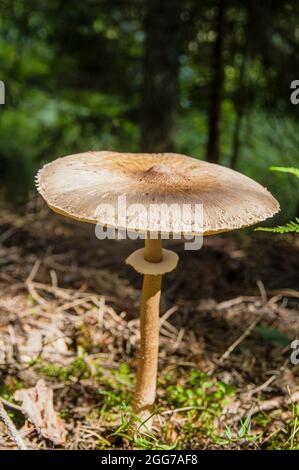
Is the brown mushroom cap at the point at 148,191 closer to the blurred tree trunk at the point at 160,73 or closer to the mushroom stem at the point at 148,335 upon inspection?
the mushroom stem at the point at 148,335

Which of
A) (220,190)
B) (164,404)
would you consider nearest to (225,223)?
(220,190)

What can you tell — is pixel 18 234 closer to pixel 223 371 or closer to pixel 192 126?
pixel 223 371

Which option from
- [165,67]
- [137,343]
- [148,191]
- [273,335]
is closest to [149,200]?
[148,191]

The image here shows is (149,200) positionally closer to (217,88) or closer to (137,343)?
(137,343)

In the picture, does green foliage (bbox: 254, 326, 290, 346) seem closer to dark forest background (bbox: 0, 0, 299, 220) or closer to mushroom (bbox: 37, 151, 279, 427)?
mushroom (bbox: 37, 151, 279, 427)

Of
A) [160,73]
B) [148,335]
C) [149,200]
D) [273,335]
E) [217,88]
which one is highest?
[160,73]
